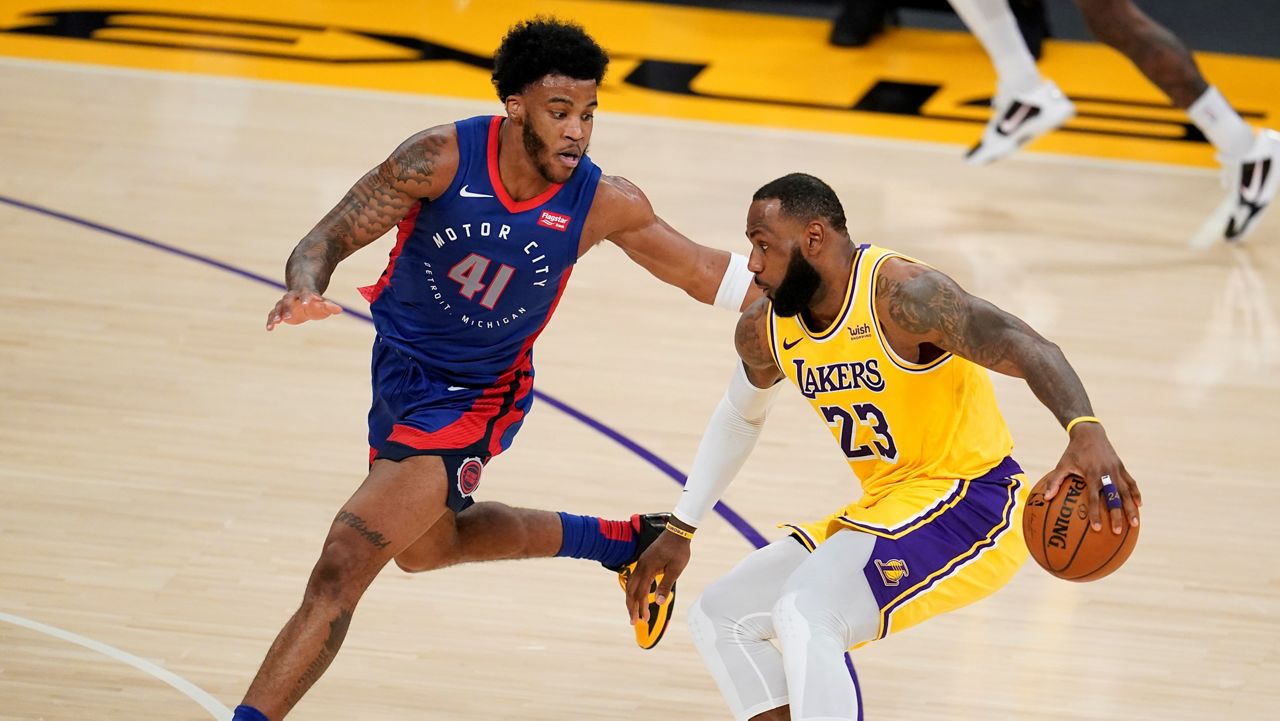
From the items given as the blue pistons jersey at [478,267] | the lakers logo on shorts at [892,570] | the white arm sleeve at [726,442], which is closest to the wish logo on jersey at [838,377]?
the white arm sleeve at [726,442]

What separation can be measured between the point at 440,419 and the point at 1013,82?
5.65 metres

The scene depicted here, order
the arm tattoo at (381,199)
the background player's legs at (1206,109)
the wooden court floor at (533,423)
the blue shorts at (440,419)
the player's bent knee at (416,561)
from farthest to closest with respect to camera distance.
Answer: the background player's legs at (1206,109) → the wooden court floor at (533,423) → the player's bent knee at (416,561) → the blue shorts at (440,419) → the arm tattoo at (381,199)

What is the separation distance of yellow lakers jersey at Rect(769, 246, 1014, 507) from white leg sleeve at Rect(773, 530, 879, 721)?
0.76 feet

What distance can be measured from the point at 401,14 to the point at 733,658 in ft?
31.2

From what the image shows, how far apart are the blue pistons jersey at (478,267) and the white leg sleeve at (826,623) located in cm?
113

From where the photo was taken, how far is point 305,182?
360 inches

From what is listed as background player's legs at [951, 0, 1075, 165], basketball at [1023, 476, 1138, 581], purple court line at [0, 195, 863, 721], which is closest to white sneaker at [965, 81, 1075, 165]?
background player's legs at [951, 0, 1075, 165]

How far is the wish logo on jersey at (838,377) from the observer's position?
388cm

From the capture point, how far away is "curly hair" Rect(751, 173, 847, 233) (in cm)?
385

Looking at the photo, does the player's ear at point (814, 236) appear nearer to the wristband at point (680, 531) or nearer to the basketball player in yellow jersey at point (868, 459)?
the basketball player in yellow jersey at point (868, 459)

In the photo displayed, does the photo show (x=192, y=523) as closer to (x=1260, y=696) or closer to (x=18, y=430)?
(x=18, y=430)

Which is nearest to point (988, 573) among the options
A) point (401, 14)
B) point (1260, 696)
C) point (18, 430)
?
point (1260, 696)

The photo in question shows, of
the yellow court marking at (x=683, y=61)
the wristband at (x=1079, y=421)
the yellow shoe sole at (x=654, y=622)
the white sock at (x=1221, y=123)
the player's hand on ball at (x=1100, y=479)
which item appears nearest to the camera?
the player's hand on ball at (x=1100, y=479)

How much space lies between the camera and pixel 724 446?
14.0 ft
